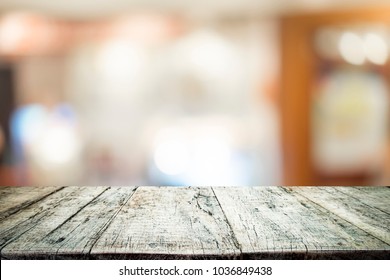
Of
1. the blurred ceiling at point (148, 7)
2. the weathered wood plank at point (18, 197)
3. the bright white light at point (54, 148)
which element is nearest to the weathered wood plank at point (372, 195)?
the weathered wood plank at point (18, 197)

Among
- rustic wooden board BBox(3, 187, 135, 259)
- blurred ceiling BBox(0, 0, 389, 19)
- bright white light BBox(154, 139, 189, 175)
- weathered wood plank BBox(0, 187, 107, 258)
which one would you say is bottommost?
bright white light BBox(154, 139, 189, 175)

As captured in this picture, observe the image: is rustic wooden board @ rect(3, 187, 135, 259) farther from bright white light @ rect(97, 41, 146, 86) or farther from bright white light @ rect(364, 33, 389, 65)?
bright white light @ rect(97, 41, 146, 86)

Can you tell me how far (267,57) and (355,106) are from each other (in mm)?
647

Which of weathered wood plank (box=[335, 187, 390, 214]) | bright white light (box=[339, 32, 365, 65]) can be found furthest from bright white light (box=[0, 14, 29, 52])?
weathered wood plank (box=[335, 187, 390, 214])

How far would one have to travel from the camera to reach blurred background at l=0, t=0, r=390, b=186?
2768mm

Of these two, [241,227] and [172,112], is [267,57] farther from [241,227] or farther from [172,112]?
[241,227]

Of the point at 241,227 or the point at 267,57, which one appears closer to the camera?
the point at 241,227

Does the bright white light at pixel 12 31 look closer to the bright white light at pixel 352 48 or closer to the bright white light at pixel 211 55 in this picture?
the bright white light at pixel 211 55

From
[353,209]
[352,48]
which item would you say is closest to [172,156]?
[352,48]

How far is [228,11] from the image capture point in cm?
327

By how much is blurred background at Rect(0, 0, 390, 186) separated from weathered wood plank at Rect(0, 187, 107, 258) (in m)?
1.93

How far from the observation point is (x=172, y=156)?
3078 millimetres

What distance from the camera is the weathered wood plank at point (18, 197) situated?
2.65 feet

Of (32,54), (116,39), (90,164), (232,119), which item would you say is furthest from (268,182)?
(32,54)
